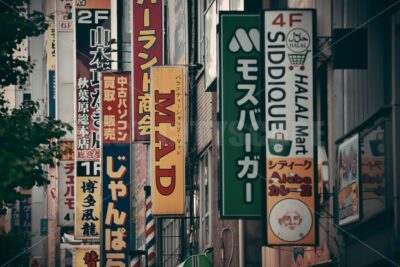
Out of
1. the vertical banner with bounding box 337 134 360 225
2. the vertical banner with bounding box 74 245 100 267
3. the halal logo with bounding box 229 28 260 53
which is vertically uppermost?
the halal logo with bounding box 229 28 260 53

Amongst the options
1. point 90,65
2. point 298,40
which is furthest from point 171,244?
point 298,40

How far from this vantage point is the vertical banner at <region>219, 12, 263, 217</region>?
23469mm

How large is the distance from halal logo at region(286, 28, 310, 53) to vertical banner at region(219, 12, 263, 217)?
6.43 feet

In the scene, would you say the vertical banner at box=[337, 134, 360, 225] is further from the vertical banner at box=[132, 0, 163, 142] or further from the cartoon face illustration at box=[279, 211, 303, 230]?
the vertical banner at box=[132, 0, 163, 142]

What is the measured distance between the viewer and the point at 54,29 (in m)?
63.4

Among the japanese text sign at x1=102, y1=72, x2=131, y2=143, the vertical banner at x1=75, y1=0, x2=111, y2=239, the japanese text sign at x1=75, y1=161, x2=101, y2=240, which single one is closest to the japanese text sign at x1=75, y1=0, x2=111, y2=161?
the vertical banner at x1=75, y1=0, x2=111, y2=239

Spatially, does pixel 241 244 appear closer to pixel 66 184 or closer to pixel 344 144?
pixel 344 144

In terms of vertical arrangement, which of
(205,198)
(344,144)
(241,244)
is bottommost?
(241,244)

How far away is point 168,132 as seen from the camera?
1347 inches

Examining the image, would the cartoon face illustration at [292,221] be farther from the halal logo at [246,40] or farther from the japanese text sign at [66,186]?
the japanese text sign at [66,186]

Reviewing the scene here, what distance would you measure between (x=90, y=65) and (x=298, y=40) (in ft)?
86.0

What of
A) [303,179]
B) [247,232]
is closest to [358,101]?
[303,179]

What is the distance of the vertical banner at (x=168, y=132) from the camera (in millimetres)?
34031

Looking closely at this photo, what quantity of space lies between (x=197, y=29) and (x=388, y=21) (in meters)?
18.4
